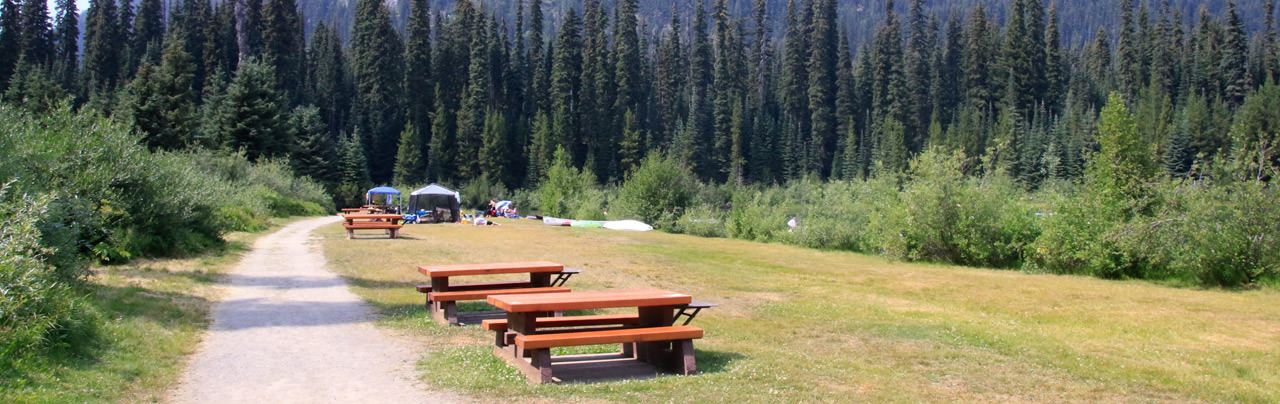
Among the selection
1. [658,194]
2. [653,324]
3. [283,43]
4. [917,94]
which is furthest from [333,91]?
[653,324]

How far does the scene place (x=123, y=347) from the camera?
7926 millimetres

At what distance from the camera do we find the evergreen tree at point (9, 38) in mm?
76188

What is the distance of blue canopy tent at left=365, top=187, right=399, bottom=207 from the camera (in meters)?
51.1

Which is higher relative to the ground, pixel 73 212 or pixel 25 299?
pixel 73 212

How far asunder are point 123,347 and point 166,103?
4185cm

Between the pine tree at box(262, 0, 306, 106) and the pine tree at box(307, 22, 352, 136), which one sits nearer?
the pine tree at box(262, 0, 306, 106)

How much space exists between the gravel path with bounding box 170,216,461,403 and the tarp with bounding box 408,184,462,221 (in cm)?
2721

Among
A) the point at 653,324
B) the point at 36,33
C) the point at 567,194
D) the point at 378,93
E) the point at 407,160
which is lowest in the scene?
the point at 653,324

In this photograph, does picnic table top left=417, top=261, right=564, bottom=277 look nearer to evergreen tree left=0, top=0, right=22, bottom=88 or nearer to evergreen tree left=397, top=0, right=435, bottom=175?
evergreen tree left=397, top=0, right=435, bottom=175

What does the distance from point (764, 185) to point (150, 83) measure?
5432 cm

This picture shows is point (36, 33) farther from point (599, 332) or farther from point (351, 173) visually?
point (599, 332)

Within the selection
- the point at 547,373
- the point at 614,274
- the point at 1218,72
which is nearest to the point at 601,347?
the point at 547,373

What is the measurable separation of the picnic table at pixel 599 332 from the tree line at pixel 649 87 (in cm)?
5962

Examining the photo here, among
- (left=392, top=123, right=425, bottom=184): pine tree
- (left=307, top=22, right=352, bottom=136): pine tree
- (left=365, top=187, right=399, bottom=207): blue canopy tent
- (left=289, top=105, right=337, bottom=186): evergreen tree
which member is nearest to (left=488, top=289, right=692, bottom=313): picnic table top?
(left=365, top=187, right=399, bottom=207): blue canopy tent
